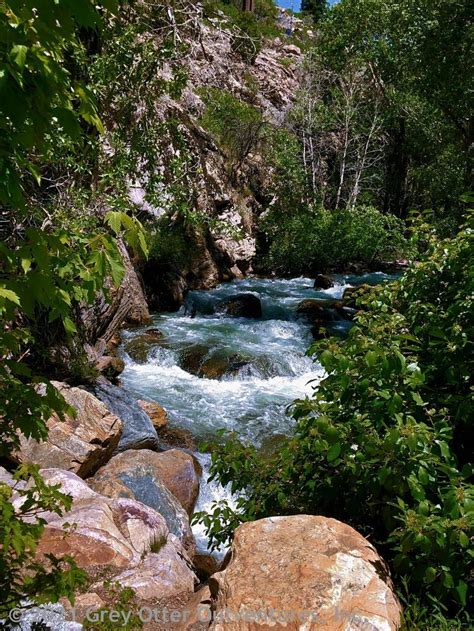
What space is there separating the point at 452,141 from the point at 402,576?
2340cm

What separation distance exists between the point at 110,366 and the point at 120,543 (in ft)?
16.3

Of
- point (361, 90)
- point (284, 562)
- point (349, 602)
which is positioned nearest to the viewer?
point (349, 602)

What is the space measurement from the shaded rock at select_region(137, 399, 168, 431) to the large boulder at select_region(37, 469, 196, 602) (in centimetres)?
296

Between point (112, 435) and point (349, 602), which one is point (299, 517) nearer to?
point (349, 602)

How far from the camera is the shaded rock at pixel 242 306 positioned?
536 inches

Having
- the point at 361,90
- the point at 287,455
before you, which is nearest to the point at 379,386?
the point at 287,455

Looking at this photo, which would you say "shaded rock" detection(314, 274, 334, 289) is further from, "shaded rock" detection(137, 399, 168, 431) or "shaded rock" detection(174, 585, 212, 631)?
"shaded rock" detection(174, 585, 212, 631)

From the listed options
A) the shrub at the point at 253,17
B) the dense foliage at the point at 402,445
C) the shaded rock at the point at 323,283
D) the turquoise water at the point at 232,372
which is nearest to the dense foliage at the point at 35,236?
the dense foliage at the point at 402,445

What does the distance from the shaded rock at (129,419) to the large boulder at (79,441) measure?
351 millimetres

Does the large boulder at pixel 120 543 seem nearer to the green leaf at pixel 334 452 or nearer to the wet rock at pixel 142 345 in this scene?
the green leaf at pixel 334 452

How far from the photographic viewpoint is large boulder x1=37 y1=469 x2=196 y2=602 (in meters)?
3.50

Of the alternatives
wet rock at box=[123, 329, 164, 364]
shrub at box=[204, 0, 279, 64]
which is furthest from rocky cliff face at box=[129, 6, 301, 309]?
wet rock at box=[123, 329, 164, 364]

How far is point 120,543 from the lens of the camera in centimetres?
379

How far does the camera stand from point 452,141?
72.5ft
